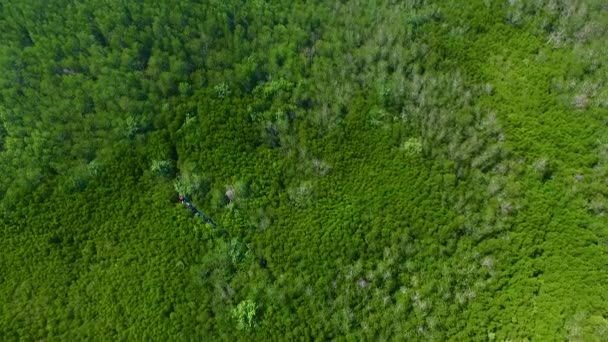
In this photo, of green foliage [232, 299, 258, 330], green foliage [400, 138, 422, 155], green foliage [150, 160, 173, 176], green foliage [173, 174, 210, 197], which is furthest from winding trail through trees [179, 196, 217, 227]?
green foliage [400, 138, 422, 155]

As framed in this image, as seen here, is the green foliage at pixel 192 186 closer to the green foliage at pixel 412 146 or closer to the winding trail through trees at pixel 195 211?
the winding trail through trees at pixel 195 211

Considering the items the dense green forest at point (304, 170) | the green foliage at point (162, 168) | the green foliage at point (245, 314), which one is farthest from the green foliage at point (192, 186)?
the green foliage at point (245, 314)

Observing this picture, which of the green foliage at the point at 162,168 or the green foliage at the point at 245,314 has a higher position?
the green foliage at the point at 162,168

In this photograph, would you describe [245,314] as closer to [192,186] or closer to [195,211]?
[195,211]

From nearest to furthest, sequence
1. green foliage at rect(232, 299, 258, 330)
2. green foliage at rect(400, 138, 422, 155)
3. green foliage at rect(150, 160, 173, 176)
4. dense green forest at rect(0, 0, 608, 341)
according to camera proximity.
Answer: dense green forest at rect(0, 0, 608, 341) → green foliage at rect(232, 299, 258, 330) → green foliage at rect(400, 138, 422, 155) → green foliage at rect(150, 160, 173, 176)

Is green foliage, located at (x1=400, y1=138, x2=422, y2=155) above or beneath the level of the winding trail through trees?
→ above

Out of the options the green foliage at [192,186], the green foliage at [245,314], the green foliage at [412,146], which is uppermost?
the green foliage at [412,146]

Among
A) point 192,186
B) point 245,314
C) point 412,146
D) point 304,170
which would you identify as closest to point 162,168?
point 192,186

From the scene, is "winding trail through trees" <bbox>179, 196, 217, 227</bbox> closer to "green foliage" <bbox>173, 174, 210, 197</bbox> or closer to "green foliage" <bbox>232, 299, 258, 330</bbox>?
"green foliage" <bbox>173, 174, 210, 197</bbox>

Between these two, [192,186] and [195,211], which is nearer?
[195,211]
